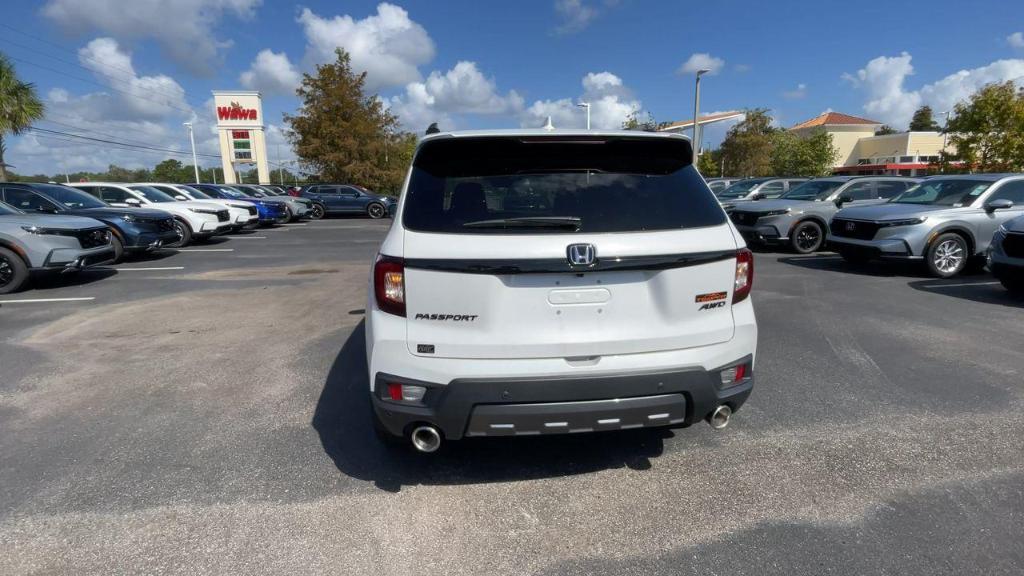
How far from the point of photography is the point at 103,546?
243 cm

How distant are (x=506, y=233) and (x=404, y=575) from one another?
5.04 feet

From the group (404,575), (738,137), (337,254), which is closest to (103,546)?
(404,575)

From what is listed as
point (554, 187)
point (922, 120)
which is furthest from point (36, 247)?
point (922, 120)

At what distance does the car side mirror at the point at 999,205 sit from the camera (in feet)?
26.5

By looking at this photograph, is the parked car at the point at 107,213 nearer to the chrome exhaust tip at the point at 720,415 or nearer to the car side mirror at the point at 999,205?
the chrome exhaust tip at the point at 720,415

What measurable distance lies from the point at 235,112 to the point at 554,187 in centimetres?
4804

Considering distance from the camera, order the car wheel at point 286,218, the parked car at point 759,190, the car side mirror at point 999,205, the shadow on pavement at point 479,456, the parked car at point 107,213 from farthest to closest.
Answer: the car wheel at point 286,218, the parked car at point 759,190, the parked car at point 107,213, the car side mirror at point 999,205, the shadow on pavement at point 479,456

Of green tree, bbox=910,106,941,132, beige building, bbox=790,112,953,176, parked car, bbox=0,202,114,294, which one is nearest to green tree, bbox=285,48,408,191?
parked car, bbox=0,202,114,294

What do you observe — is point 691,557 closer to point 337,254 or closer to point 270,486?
point 270,486

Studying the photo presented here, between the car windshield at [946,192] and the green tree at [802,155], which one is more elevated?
the green tree at [802,155]

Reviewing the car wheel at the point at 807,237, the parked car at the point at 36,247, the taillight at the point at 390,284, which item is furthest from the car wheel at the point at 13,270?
the car wheel at the point at 807,237

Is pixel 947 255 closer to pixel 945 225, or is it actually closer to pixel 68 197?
pixel 945 225

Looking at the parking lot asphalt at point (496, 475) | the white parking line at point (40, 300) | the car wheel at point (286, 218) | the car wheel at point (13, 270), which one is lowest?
the parking lot asphalt at point (496, 475)

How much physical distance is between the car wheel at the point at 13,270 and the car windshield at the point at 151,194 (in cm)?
727
